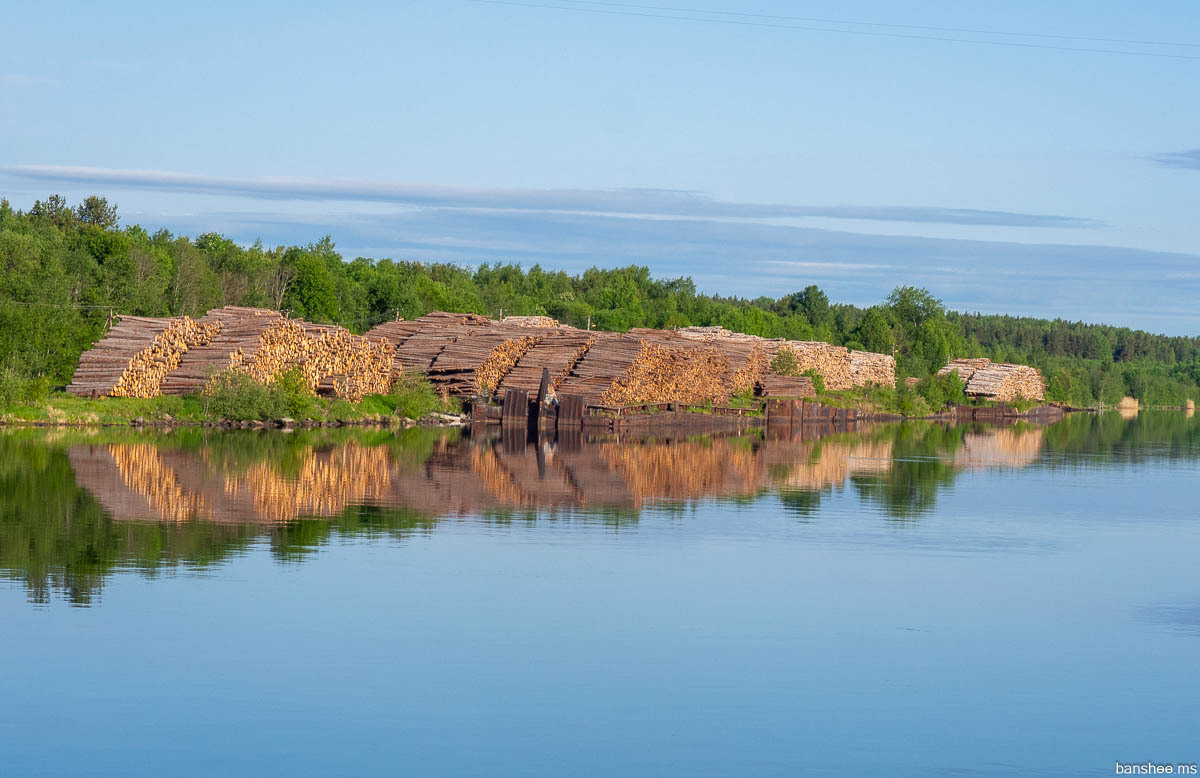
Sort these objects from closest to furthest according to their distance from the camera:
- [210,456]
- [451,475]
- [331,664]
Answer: [331,664], [451,475], [210,456]

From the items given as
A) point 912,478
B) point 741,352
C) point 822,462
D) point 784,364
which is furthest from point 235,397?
point 784,364

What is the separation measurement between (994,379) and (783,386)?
40751 mm

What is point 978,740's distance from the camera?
1165cm

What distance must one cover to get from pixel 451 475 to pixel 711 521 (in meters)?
9.49

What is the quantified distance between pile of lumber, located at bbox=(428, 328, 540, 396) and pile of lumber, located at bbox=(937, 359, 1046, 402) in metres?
57.8

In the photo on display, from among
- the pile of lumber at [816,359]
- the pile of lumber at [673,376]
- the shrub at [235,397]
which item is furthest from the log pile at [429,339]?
the shrub at [235,397]

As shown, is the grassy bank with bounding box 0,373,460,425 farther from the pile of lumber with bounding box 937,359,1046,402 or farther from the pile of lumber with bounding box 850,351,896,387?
the pile of lumber with bounding box 937,359,1046,402

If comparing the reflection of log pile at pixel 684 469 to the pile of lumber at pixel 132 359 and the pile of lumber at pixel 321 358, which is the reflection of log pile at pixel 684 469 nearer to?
the pile of lumber at pixel 321 358

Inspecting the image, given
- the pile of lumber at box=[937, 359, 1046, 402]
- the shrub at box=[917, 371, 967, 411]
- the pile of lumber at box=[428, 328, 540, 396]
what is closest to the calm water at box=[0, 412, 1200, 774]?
the pile of lumber at box=[428, 328, 540, 396]

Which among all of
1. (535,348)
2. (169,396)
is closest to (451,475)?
(169,396)

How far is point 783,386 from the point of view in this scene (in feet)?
277

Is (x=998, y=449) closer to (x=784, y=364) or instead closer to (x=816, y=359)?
(x=784, y=364)

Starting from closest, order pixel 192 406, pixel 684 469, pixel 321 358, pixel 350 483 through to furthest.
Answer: pixel 350 483 < pixel 684 469 < pixel 192 406 < pixel 321 358

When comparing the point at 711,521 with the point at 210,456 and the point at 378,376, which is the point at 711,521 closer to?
the point at 210,456
